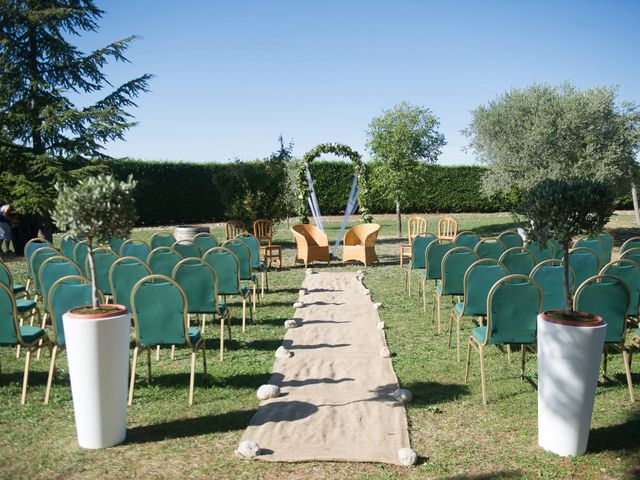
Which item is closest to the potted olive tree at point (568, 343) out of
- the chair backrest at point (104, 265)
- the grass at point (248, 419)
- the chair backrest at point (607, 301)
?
the grass at point (248, 419)

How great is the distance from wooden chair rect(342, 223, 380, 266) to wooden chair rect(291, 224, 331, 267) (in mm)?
482

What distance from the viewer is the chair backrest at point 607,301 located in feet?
13.2

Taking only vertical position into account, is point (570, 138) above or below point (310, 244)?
above

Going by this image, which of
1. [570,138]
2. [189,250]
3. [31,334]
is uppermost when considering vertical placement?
[570,138]

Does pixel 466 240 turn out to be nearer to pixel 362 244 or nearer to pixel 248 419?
pixel 362 244

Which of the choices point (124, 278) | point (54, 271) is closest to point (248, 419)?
point (124, 278)

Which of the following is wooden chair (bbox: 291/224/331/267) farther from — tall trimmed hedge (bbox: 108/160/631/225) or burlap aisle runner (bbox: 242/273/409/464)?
burlap aisle runner (bbox: 242/273/409/464)

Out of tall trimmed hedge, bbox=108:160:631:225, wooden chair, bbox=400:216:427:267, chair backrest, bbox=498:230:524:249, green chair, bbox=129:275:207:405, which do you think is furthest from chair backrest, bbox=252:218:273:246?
green chair, bbox=129:275:207:405

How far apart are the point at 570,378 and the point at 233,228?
10203mm

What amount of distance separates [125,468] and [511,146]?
14851mm

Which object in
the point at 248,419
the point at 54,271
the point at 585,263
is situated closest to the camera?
the point at 248,419

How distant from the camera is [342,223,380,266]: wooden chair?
1198 centimetres

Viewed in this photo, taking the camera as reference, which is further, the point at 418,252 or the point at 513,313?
the point at 418,252

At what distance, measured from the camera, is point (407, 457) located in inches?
123
